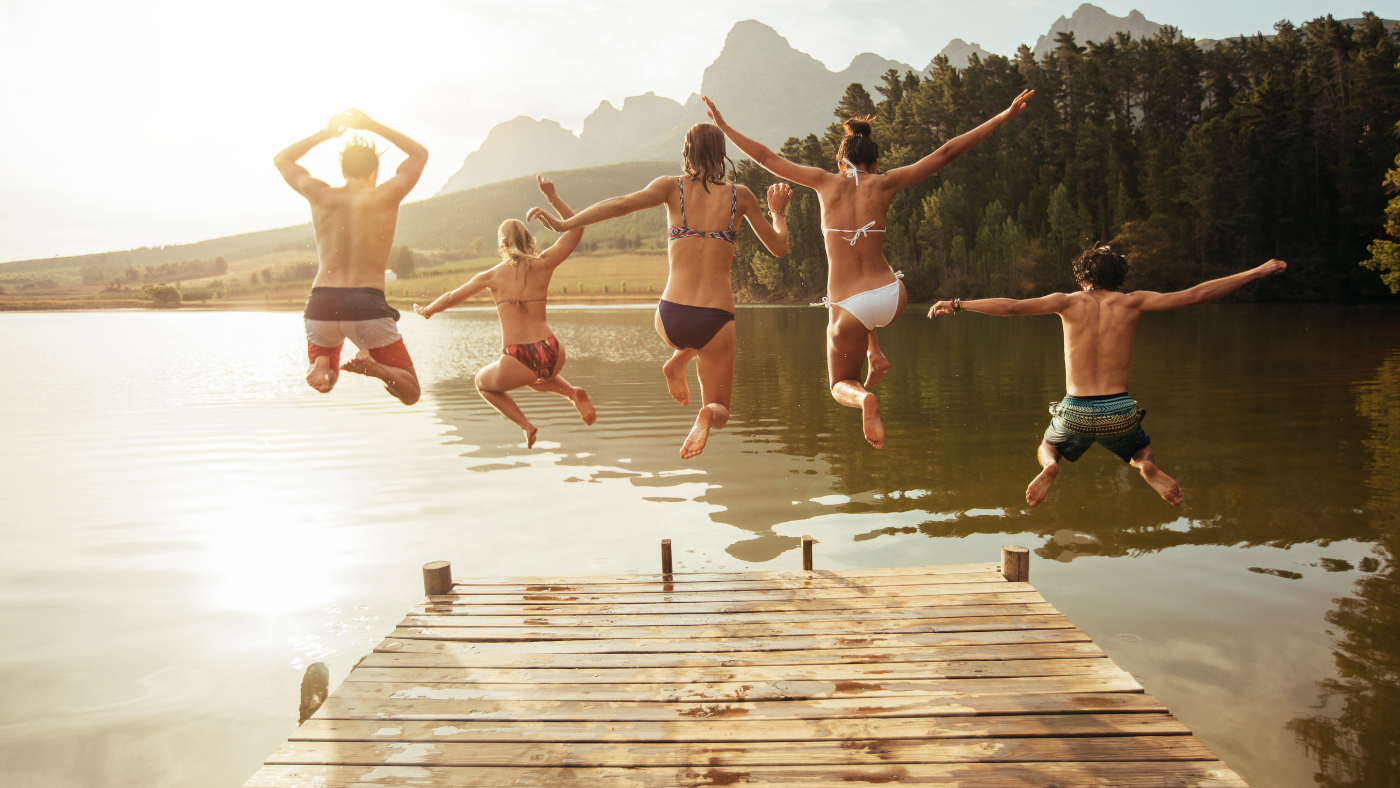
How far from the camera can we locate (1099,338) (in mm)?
7762

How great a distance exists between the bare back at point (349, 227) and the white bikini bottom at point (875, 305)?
429cm

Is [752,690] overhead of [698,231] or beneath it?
beneath

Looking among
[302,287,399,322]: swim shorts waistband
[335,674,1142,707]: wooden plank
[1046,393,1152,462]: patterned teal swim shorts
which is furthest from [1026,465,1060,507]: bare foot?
[302,287,399,322]: swim shorts waistband

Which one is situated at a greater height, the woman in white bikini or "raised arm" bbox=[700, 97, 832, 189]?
"raised arm" bbox=[700, 97, 832, 189]

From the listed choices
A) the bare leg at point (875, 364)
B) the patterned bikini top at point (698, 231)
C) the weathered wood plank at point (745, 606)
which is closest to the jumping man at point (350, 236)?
the patterned bikini top at point (698, 231)

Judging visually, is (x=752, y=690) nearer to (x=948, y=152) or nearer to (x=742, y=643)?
(x=742, y=643)

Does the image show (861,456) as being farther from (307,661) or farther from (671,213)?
(671,213)

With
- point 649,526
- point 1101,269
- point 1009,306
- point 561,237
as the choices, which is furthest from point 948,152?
point 649,526

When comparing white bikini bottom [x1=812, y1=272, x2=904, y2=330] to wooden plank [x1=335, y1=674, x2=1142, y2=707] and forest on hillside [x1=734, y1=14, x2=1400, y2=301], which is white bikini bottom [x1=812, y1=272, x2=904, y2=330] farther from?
forest on hillside [x1=734, y1=14, x2=1400, y2=301]

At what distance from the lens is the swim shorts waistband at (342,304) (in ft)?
24.7

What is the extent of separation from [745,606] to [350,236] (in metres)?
6.90

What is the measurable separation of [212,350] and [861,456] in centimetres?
6625

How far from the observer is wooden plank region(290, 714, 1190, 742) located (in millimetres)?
7887

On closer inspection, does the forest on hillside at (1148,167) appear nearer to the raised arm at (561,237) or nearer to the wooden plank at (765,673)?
the raised arm at (561,237)
